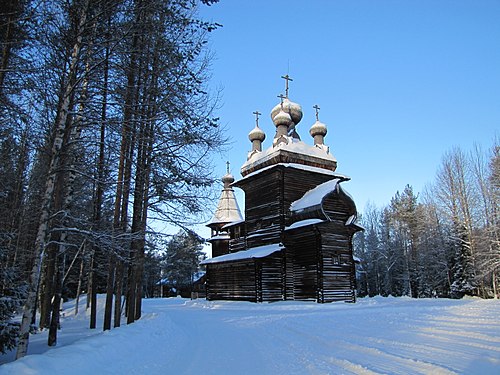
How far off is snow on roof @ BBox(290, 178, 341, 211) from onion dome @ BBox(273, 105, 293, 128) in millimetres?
5733

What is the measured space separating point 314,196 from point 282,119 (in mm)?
7166

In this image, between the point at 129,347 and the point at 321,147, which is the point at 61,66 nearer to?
the point at 129,347

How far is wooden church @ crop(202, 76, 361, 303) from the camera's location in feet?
73.6

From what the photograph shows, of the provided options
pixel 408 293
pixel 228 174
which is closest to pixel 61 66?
pixel 228 174

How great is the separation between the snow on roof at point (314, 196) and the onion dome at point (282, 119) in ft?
18.8

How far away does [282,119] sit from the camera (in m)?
27.5

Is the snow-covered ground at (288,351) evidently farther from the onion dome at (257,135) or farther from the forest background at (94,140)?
the onion dome at (257,135)

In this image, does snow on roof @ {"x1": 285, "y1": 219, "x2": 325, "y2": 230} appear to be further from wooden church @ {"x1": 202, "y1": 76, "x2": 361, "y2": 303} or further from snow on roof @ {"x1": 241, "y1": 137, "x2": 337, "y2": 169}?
snow on roof @ {"x1": 241, "y1": 137, "x2": 337, "y2": 169}

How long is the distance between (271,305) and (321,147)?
13048mm

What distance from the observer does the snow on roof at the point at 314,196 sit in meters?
22.4

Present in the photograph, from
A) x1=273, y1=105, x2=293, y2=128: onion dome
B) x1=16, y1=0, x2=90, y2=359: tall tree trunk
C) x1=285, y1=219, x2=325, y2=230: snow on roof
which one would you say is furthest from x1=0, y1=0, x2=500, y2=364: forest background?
x1=273, y1=105, x2=293, y2=128: onion dome

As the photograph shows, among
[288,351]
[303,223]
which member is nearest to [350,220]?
[303,223]

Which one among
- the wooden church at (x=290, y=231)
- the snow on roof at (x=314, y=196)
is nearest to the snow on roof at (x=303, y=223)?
the wooden church at (x=290, y=231)

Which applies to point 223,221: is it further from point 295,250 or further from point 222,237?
point 295,250
